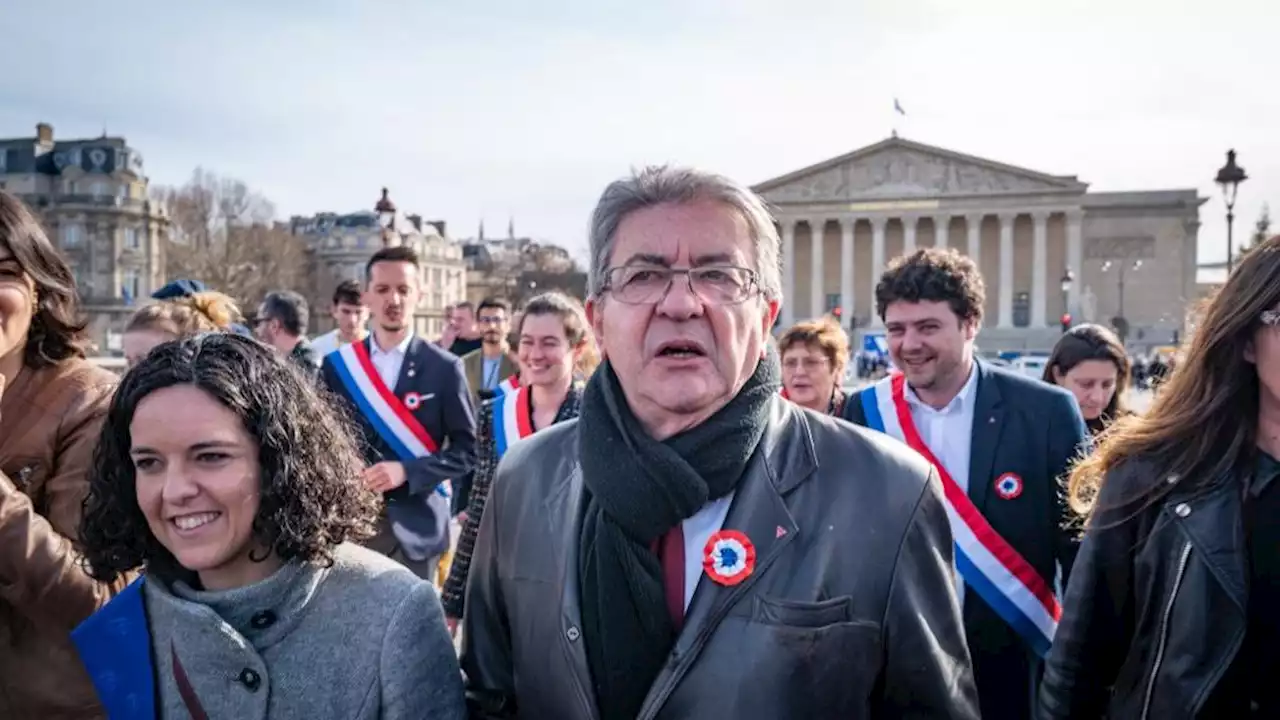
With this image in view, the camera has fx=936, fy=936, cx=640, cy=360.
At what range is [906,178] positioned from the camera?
215 feet

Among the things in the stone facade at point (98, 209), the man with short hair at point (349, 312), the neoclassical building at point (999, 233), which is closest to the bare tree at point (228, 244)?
the stone facade at point (98, 209)

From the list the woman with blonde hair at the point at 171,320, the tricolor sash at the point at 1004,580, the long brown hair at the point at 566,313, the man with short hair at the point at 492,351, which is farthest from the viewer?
the man with short hair at the point at 492,351

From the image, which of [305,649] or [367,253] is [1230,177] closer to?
[305,649]

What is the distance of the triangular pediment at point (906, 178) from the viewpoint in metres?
63.8

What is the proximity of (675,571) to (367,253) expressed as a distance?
285 feet

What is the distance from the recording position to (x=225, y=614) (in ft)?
6.56

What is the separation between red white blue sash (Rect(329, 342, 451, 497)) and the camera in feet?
18.3

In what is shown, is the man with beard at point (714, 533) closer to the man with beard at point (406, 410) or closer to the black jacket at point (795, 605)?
the black jacket at point (795, 605)

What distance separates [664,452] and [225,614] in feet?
3.29

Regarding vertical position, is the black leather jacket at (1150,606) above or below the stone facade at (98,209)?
below

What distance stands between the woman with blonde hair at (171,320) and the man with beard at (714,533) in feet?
11.0

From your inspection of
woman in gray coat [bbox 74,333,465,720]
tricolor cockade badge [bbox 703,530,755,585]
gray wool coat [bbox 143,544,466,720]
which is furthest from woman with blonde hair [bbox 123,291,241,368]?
tricolor cockade badge [bbox 703,530,755,585]

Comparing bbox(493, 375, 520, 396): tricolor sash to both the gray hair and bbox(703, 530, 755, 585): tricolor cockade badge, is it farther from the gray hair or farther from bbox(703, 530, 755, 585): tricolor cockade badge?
bbox(703, 530, 755, 585): tricolor cockade badge

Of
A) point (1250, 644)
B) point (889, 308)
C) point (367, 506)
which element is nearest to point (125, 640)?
point (367, 506)
